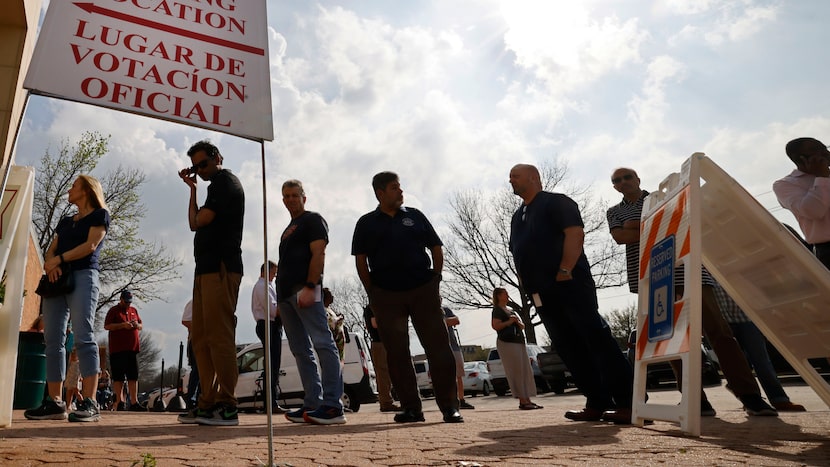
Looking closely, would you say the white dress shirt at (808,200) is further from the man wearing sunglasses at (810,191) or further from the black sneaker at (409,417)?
the black sneaker at (409,417)

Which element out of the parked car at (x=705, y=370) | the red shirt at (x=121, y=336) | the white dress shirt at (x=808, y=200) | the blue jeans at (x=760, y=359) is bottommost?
the parked car at (x=705, y=370)

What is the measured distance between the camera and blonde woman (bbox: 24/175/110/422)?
430 centimetres

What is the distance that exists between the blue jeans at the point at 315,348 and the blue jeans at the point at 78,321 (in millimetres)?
1405

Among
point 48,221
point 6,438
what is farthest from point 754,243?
point 48,221

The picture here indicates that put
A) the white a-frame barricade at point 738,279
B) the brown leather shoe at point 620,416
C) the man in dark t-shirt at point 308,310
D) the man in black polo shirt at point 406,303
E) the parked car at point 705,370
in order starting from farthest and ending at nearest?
the parked car at point 705,370 < the man in dark t-shirt at point 308,310 < the man in black polo shirt at point 406,303 < the brown leather shoe at point 620,416 < the white a-frame barricade at point 738,279

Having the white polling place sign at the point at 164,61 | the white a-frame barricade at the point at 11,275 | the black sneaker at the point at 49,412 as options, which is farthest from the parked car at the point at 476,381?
the white polling place sign at the point at 164,61

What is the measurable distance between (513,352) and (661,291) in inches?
189

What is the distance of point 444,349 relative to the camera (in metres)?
4.52

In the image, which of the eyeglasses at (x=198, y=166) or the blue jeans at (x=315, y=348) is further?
the blue jeans at (x=315, y=348)

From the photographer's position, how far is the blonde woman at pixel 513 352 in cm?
748

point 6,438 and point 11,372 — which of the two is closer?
point 6,438

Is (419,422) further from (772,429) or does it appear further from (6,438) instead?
(6,438)

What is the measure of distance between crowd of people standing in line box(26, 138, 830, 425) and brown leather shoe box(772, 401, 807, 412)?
1 centimetres

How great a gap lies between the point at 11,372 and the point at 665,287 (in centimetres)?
413
